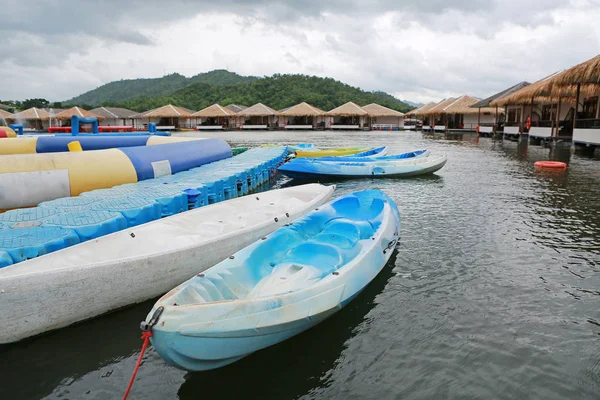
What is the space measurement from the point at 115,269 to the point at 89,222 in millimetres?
1219

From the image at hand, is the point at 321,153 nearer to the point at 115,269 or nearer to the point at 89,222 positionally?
the point at 89,222

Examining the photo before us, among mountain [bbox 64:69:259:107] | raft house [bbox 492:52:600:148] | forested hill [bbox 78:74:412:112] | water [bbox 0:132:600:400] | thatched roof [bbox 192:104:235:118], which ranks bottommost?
water [bbox 0:132:600:400]

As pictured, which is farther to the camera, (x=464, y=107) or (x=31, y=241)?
(x=464, y=107)

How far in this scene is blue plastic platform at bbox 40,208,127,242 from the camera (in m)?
4.84

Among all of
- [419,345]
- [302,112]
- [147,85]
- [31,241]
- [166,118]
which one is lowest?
[419,345]

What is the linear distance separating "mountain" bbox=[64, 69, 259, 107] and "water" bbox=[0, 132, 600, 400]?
302ft

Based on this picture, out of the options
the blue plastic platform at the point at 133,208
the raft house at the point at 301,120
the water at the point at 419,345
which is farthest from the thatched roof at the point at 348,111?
the blue plastic platform at the point at 133,208

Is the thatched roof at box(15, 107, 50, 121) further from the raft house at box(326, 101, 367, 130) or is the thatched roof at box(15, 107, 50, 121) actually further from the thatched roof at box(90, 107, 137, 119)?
the raft house at box(326, 101, 367, 130)

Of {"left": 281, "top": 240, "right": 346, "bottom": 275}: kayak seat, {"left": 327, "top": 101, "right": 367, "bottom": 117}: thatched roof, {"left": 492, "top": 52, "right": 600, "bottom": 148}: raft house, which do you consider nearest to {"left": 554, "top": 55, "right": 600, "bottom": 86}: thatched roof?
{"left": 492, "top": 52, "right": 600, "bottom": 148}: raft house

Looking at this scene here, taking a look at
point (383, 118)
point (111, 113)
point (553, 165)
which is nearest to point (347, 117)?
point (383, 118)

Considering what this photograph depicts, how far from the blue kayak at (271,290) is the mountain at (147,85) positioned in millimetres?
92021

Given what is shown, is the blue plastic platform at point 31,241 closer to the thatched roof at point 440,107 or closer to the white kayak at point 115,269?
the white kayak at point 115,269

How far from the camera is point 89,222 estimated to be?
503cm

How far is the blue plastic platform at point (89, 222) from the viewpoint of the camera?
190 inches
